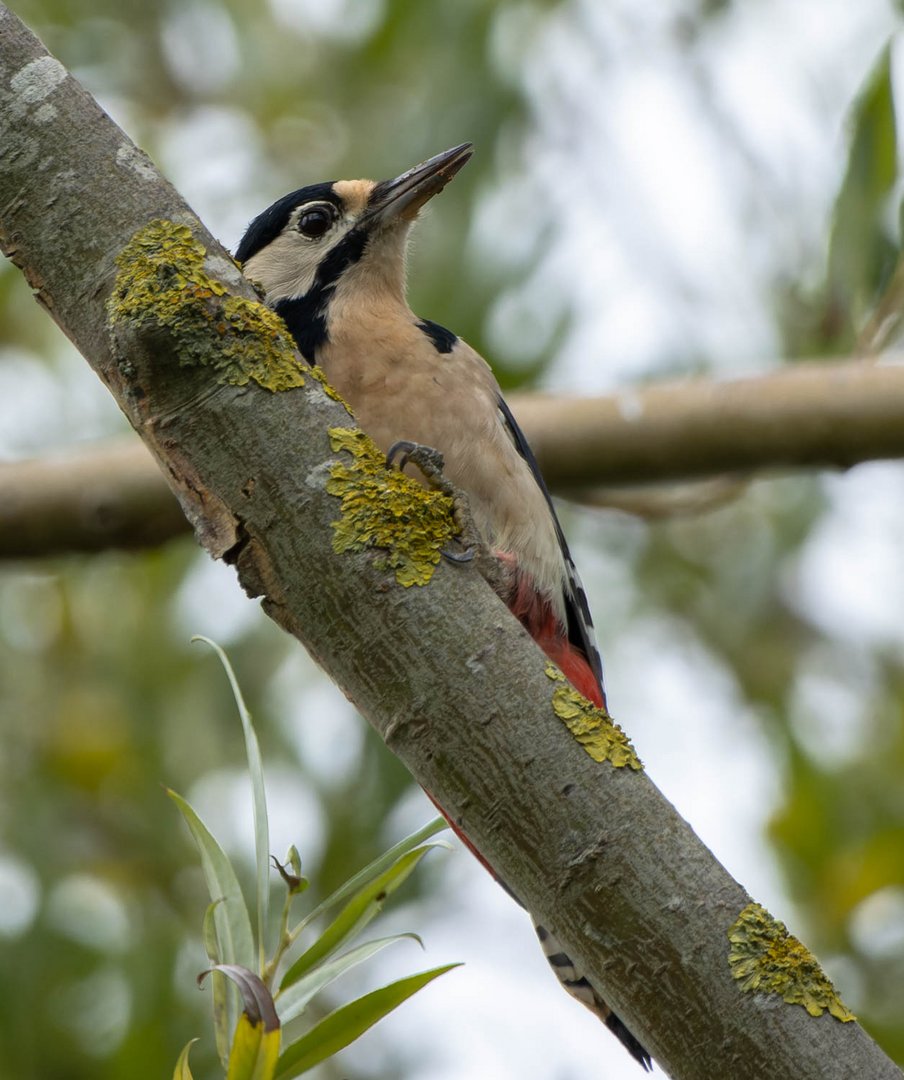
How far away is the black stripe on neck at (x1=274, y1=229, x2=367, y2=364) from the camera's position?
4195 mm

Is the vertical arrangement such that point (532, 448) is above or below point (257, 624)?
below

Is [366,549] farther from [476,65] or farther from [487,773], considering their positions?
[476,65]

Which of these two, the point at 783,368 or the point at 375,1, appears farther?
the point at 375,1

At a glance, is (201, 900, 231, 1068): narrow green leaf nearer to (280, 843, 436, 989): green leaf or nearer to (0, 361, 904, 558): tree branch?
(280, 843, 436, 989): green leaf

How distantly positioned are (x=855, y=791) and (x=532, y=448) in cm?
226

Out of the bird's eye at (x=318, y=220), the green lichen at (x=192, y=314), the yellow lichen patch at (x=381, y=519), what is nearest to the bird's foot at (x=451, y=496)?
the yellow lichen patch at (x=381, y=519)

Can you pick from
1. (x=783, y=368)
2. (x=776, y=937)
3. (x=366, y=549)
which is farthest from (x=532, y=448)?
(x=776, y=937)

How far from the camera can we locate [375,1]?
243 inches

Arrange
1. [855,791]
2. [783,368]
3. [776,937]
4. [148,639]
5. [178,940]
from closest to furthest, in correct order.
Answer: [776,937], [783,368], [178,940], [855,791], [148,639]

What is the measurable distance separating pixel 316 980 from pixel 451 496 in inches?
31.8

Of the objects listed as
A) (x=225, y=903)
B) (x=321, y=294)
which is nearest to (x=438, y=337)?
(x=321, y=294)

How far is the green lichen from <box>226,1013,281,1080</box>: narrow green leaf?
0.90 m

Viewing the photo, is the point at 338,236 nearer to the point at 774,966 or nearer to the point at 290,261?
the point at 290,261

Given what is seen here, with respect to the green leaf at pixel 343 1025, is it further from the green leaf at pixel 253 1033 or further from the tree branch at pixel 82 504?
the tree branch at pixel 82 504
